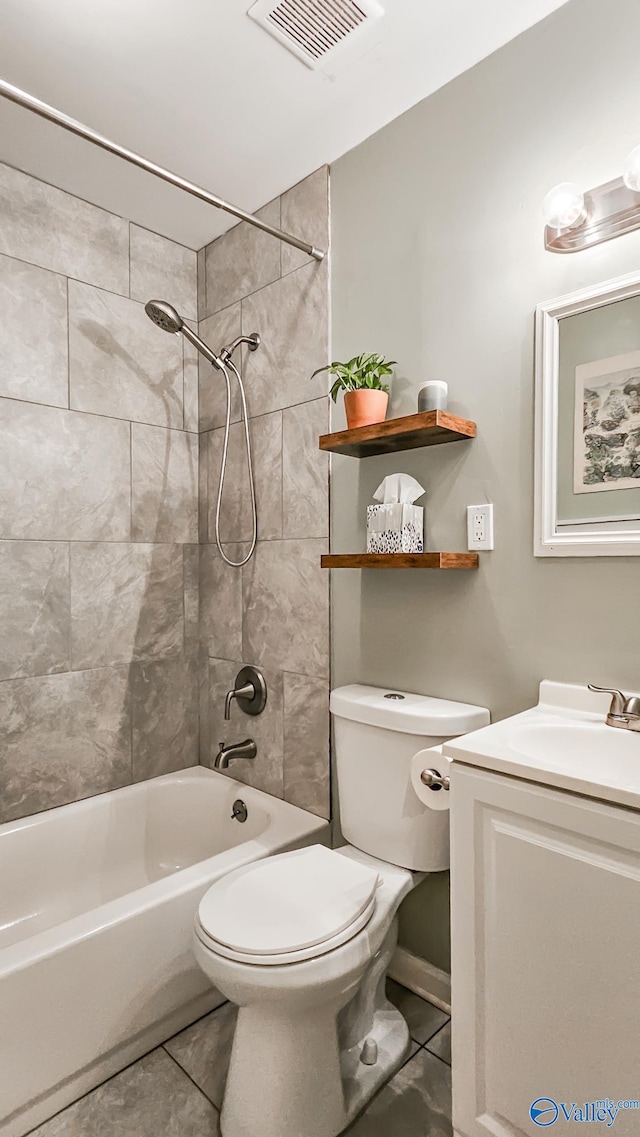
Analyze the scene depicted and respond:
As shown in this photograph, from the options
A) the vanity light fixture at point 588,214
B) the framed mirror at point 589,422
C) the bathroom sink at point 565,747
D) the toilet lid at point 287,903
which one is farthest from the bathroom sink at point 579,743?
the vanity light fixture at point 588,214

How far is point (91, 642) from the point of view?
6.95ft

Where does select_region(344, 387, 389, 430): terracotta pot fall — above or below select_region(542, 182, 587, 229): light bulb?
below

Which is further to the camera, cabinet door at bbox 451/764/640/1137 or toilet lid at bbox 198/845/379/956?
toilet lid at bbox 198/845/379/956

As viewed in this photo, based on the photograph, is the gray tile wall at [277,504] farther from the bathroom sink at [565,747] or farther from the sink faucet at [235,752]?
the bathroom sink at [565,747]

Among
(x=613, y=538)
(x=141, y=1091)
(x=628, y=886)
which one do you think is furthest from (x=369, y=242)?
(x=141, y=1091)

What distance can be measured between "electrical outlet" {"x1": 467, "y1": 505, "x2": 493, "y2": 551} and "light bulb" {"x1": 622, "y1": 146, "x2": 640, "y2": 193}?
70cm

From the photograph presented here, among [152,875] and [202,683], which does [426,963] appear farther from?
[202,683]

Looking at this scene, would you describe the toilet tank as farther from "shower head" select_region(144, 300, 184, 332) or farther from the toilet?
"shower head" select_region(144, 300, 184, 332)

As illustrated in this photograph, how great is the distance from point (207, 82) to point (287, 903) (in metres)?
2.04

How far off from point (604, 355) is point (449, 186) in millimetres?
676

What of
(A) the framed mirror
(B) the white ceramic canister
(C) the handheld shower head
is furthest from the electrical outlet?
(C) the handheld shower head

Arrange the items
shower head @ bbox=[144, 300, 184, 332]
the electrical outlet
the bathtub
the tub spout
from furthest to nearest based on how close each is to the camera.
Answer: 1. the tub spout
2. shower head @ bbox=[144, 300, 184, 332]
3. the electrical outlet
4. the bathtub

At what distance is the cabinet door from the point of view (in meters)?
0.89

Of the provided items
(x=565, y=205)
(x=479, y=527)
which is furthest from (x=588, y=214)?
(x=479, y=527)
